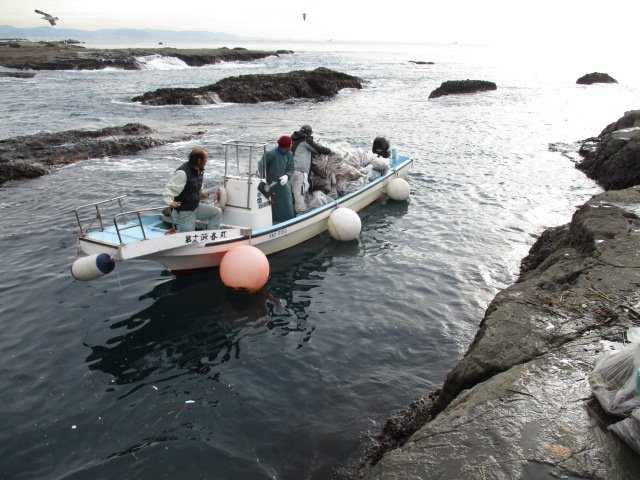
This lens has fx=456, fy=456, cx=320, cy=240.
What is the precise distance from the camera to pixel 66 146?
67.4 feet

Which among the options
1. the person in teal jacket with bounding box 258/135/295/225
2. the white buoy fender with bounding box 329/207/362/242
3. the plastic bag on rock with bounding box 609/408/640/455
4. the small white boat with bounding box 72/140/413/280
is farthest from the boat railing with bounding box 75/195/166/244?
the plastic bag on rock with bounding box 609/408/640/455

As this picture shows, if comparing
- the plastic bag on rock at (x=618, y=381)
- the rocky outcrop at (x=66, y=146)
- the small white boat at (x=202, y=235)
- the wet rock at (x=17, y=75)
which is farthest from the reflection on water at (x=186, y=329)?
the wet rock at (x=17, y=75)

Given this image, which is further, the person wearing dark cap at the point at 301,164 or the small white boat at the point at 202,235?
the person wearing dark cap at the point at 301,164

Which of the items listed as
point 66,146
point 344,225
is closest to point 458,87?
point 66,146

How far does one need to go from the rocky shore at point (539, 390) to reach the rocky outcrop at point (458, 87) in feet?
123

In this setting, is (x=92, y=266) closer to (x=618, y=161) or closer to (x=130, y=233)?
(x=130, y=233)

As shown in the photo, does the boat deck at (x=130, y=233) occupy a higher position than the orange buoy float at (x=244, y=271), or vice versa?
the boat deck at (x=130, y=233)

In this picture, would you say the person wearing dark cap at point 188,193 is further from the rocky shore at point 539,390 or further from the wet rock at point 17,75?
the wet rock at point 17,75

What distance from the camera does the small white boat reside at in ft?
27.4

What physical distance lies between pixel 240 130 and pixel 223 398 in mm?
22356

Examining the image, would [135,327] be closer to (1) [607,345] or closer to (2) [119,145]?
(1) [607,345]

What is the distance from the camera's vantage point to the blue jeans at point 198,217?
9383 mm

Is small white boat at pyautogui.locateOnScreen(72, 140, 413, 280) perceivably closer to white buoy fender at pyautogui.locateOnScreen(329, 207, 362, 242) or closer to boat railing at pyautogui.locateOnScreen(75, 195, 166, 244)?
boat railing at pyautogui.locateOnScreen(75, 195, 166, 244)

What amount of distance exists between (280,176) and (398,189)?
5.24 m
